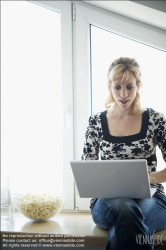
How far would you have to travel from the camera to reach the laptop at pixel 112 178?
1466 millimetres

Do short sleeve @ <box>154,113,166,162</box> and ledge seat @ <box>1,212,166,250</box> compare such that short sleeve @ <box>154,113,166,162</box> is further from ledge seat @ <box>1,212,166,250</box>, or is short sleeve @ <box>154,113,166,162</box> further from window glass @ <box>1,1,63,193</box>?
window glass @ <box>1,1,63,193</box>

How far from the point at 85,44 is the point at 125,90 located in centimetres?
42

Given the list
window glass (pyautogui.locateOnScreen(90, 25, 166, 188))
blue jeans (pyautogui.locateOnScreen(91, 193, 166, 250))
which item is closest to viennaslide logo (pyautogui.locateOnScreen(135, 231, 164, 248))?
blue jeans (pyautogui.locateOnScreen(91, 193, 166, 250))

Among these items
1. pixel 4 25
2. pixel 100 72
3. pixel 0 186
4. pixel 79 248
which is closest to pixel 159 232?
pixel 79 248

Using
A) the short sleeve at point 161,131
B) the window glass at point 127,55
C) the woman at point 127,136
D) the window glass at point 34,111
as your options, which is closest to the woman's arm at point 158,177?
the woman at point 127,136

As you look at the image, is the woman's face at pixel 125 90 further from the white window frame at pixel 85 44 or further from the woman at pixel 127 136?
the white window frame at pixel 85 44

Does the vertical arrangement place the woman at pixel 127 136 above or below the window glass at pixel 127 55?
below

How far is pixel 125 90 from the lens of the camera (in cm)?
181

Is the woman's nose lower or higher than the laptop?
higher

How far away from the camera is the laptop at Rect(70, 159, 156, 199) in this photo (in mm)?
1466

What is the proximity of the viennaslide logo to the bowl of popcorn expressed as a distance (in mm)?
482

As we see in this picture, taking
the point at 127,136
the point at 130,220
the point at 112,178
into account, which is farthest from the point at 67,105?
the point at 130,220

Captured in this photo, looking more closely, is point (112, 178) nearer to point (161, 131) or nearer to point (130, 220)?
point (130, 220)

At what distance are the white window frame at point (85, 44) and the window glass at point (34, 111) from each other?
0.10 meters
